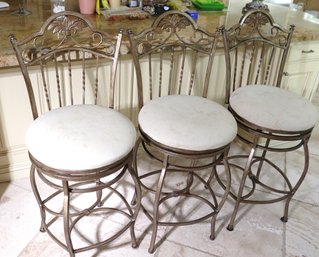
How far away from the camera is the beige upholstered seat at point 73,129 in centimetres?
122

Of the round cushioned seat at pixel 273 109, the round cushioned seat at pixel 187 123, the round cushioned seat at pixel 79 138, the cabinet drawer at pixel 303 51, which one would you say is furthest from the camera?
the cabinet drawer at pixel 303 51

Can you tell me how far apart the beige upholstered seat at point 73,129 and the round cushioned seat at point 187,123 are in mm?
103

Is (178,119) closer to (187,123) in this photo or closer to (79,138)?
(187,123)

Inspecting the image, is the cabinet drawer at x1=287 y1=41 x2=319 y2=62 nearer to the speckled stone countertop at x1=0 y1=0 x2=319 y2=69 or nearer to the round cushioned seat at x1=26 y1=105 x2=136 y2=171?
the speckled stone countertop at x1=0 y1=0 x2=319 y2=69

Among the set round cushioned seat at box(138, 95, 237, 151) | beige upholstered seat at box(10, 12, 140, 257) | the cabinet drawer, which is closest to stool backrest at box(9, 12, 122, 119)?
beige upholstered seat at box(10, 12, 140, 257)

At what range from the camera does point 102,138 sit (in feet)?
4.21

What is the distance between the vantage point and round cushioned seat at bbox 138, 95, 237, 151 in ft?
4.39

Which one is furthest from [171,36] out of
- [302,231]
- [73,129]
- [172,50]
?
[302,231]

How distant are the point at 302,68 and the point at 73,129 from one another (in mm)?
1612

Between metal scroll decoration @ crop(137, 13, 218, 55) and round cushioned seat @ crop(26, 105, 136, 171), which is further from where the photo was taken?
metal scroll decoration @ crop(137, 13, 218, 55)

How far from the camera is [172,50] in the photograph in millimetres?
1674

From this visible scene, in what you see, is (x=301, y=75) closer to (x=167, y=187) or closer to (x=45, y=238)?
(x=167, y=187)

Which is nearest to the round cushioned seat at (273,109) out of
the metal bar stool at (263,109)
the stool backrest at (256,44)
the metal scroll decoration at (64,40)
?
the metal bar stool at (263,109)

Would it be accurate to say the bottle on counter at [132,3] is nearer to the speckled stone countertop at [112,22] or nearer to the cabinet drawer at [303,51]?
the speckled stone countertop at [112,22]
